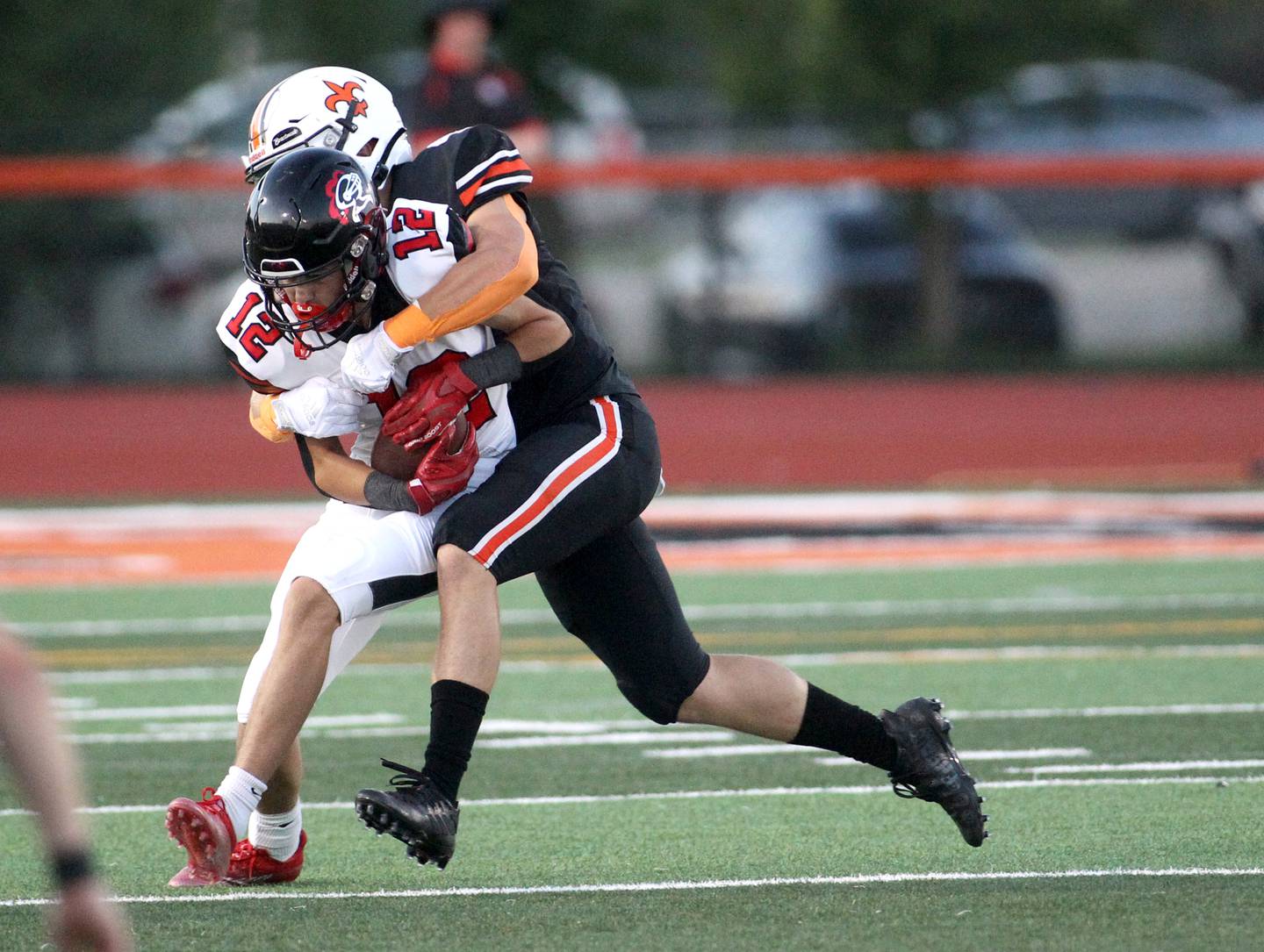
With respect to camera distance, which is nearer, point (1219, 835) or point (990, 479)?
point (1219, 835)

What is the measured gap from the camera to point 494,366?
436 centimetres

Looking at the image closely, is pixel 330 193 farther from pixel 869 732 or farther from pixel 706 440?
pixel 706 440

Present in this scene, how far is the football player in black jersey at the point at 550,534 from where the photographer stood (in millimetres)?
4168

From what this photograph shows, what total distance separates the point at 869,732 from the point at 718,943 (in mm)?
872

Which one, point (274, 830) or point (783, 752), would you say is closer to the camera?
point (274, 830)

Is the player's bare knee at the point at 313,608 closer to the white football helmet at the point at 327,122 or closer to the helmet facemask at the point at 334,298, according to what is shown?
the helmet facemask at the point at 334,298

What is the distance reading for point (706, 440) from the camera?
47.9ft

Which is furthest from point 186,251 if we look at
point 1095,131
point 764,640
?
point 764,640

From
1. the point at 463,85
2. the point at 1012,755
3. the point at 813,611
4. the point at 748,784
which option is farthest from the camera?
the point at 463,85

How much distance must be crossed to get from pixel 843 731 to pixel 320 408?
4.30ft

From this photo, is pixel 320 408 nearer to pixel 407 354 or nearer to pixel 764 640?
pixel 407 354

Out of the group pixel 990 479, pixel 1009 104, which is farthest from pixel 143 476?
pixel 1009 104

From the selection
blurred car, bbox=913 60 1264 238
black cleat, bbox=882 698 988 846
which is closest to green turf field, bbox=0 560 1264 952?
black cleat, bbox=882 698 988 846

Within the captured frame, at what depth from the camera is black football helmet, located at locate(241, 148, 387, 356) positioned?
4.15m
